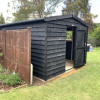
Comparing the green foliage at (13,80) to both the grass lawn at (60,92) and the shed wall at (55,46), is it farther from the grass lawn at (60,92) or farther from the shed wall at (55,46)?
the shed wall at (55,46)

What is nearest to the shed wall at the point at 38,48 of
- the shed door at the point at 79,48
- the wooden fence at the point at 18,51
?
the wooden fence at the point at 18,51

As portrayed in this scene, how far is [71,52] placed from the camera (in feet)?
22.6

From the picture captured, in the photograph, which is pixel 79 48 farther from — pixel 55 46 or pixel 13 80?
pixel 13 80

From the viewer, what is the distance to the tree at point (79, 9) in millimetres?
17859

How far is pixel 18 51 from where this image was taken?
367 cm

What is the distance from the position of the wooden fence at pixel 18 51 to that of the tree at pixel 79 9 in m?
15.9

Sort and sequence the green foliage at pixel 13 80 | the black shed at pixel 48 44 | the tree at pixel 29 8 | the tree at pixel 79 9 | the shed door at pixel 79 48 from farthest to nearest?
the tree at pixel 79 9 < the tree at pixel 29 8 < the shed door at pixel 79 48 < the black shed at pixel 48 44 < the green foliage at pixel 13 80

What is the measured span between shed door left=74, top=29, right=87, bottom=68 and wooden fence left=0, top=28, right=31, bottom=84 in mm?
2644

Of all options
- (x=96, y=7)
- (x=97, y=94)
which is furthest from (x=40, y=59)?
(x=96, y=7)

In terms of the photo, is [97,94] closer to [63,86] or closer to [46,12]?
[63,86]

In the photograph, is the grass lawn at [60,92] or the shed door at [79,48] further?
the shed door at [79,48]

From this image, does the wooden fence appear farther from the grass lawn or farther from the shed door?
the shed door

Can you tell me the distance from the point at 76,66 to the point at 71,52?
1753 millimetres

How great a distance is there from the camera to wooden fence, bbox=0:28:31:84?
10.6ft
